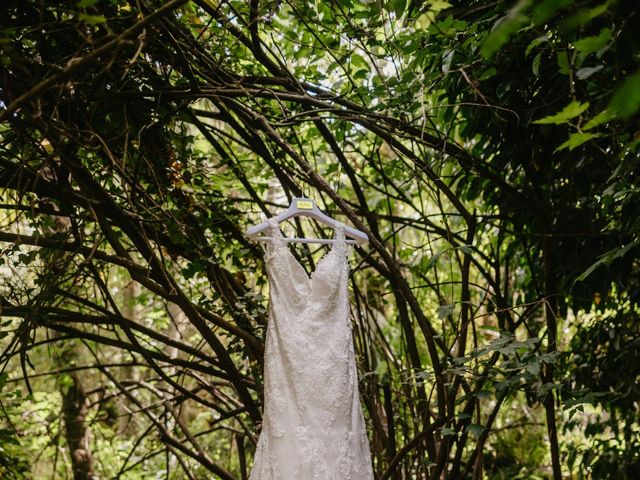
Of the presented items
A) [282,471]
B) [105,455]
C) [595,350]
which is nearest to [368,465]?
[282,471]

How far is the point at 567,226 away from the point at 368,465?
1134 mm

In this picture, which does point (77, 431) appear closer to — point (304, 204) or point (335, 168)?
point (335, 168)

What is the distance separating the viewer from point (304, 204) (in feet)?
5.26

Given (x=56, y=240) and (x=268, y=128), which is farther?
(x=56, y=240)

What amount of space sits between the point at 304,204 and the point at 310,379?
461 millimetres

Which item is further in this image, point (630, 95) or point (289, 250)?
point (289, 250)

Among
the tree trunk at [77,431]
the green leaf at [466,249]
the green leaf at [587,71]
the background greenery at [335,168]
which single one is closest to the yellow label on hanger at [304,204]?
the background greenery at [335,168]

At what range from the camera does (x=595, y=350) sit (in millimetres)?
2561

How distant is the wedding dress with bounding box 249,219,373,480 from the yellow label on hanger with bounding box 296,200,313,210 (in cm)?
8

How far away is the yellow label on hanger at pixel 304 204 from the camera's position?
160cm

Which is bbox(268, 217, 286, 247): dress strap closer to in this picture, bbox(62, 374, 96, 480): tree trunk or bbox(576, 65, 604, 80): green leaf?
bbox(576, 65, 604, 80): green leaf

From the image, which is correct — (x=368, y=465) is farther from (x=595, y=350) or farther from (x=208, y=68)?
(x=595, y=350)

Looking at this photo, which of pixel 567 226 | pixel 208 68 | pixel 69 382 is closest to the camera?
pixel 208 68

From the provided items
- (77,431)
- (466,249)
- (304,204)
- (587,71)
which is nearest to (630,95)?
(587,71)
